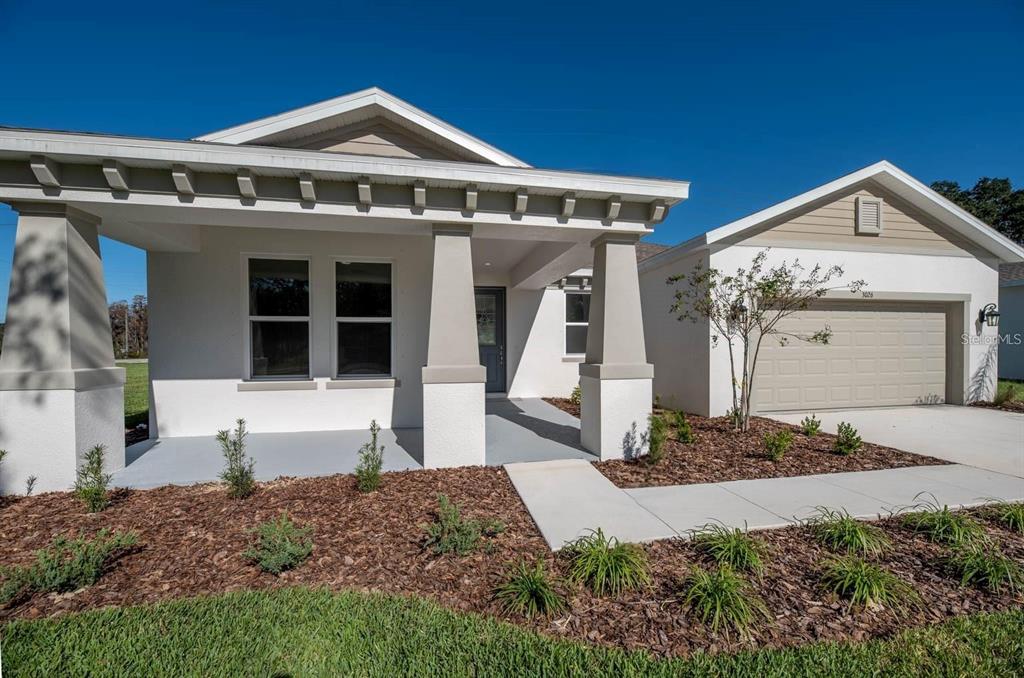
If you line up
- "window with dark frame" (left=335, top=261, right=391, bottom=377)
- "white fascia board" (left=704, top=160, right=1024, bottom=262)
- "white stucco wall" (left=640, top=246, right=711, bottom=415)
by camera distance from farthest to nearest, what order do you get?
"white stucco wall" (left=640, top=246, right=711, bottom=415)
"white fascia board" (left=704, top=160, right=1024, bottom=262)
"window with dark frame" (left=335, top=261, right=391, bottom=377)

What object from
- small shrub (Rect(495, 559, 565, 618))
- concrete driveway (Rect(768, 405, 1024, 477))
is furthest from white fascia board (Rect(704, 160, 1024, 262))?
small shrub (Rect(495, 559, 565, 618))

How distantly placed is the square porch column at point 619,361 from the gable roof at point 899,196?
12.0ft

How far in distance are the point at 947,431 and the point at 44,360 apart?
12.9 meters

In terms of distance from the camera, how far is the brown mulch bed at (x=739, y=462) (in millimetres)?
5207

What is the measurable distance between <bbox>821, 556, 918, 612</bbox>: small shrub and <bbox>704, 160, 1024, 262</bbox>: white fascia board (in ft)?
21.8

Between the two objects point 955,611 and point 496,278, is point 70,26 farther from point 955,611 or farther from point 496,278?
point 955,611

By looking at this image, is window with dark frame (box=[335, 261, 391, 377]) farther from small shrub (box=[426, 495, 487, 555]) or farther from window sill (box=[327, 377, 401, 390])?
small shrub (box=[426, 495, 487, 555])

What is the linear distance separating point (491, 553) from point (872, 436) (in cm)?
719

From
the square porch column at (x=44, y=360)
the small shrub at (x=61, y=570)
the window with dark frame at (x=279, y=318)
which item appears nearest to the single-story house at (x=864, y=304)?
the window with dark frame at (x=279, y=318)

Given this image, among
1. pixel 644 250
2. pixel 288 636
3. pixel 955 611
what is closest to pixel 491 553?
pixel 288 636

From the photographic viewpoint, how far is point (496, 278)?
10445 mm

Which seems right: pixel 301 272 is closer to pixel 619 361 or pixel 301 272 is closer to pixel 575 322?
pixel 619 361

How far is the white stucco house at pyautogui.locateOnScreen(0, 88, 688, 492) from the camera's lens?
4.50 m

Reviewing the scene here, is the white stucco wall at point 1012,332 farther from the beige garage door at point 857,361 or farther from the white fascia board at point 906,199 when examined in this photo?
the beige garage door at point 857,361
